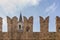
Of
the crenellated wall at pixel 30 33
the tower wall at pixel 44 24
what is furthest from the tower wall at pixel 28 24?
the tower wall at pixel 44 24

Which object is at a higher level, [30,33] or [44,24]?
[44,24]

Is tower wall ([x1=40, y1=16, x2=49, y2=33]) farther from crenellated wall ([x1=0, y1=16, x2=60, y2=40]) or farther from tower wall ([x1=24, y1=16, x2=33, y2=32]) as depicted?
tower wall ([x1=24, y1=16, x2=33, y2=32])

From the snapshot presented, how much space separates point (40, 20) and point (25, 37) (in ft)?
6.90

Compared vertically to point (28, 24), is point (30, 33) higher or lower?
lower

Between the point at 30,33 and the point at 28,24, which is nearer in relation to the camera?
the point at 30,33

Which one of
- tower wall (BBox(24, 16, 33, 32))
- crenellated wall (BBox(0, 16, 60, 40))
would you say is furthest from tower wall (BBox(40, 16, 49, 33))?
tower wall (BBox(24, 16, 33, 32))

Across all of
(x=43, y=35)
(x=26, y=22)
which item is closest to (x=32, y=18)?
(x=26, y=22)

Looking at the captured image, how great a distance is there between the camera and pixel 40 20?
1948cm

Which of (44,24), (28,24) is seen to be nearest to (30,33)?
(28,24)

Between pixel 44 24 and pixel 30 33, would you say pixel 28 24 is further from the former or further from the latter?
pixel 44 24

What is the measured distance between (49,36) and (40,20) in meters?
1.70

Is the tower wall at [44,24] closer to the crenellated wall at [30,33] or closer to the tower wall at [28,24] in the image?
the crenellated wall at [30,33]

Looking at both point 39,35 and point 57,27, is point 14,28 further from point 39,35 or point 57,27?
point 57,27

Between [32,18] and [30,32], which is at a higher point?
[32,18]
